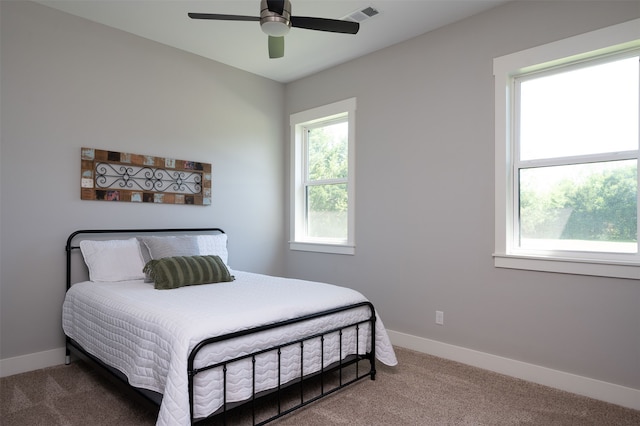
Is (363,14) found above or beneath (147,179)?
above

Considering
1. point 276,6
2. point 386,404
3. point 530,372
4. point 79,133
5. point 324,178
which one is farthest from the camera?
point 324,178

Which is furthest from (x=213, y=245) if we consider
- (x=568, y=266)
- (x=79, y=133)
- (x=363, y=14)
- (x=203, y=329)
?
(x=568, y=266)

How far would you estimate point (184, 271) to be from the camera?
2900 millimetres

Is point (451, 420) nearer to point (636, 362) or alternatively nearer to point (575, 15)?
point (636, 362)

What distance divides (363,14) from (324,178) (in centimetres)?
179

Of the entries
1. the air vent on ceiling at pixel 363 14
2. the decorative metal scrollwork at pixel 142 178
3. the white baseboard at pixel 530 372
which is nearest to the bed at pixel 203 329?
the decorative metal scrollwork at pixel 142 178

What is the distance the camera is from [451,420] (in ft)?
7.41

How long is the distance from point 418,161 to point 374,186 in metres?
0.52

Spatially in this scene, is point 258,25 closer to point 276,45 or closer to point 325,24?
point 276,45

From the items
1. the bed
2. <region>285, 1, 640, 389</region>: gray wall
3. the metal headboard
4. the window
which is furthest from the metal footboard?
the metal headboard

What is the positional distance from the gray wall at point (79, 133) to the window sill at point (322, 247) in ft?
1.75

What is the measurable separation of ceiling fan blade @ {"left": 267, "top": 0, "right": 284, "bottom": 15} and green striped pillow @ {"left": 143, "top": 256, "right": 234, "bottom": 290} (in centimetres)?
182

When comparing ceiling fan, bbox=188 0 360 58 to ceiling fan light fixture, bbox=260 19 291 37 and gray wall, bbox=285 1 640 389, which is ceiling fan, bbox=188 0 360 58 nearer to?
ceiling fan light fixture, bbox=260 19 291 37

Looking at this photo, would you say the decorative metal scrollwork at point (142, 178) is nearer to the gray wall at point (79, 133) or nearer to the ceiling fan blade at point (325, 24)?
the gray wall at point (79, 133)
